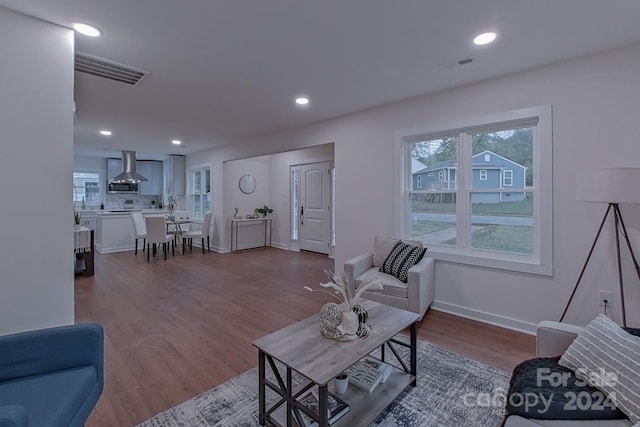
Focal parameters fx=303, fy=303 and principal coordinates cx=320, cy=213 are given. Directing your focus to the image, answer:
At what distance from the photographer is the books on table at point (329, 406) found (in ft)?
5.22

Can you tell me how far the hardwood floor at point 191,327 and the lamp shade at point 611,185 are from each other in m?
1.34

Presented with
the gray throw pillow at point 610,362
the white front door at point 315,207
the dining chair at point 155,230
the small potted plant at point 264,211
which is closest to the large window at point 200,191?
the small potted plant at point 264,211

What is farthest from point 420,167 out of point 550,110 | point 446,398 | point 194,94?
point 194,94

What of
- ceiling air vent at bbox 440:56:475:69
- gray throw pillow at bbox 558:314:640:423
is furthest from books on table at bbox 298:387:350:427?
ceiling air vent at bbox 440:56:475:69

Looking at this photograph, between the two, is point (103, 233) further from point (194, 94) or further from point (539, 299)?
point (539, 299)

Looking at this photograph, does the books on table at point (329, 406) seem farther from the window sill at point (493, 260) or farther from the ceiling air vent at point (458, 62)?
the ceiling air vent at point (458, 62)

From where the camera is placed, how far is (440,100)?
3371mm

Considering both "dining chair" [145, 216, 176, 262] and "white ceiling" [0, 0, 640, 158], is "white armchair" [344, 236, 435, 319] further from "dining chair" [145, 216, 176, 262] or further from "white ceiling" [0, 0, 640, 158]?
"dining chair" [145, 216, 176, 262]

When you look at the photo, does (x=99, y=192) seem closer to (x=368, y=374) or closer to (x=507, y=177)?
(x=368, y=374)

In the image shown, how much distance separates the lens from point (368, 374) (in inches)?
75.4

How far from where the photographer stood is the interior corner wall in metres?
1.91

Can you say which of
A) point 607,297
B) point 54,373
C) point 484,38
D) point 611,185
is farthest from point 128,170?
point 607,297

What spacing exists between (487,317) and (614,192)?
158 centimetres

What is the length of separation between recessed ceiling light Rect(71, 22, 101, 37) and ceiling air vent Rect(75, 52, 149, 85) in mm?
416
